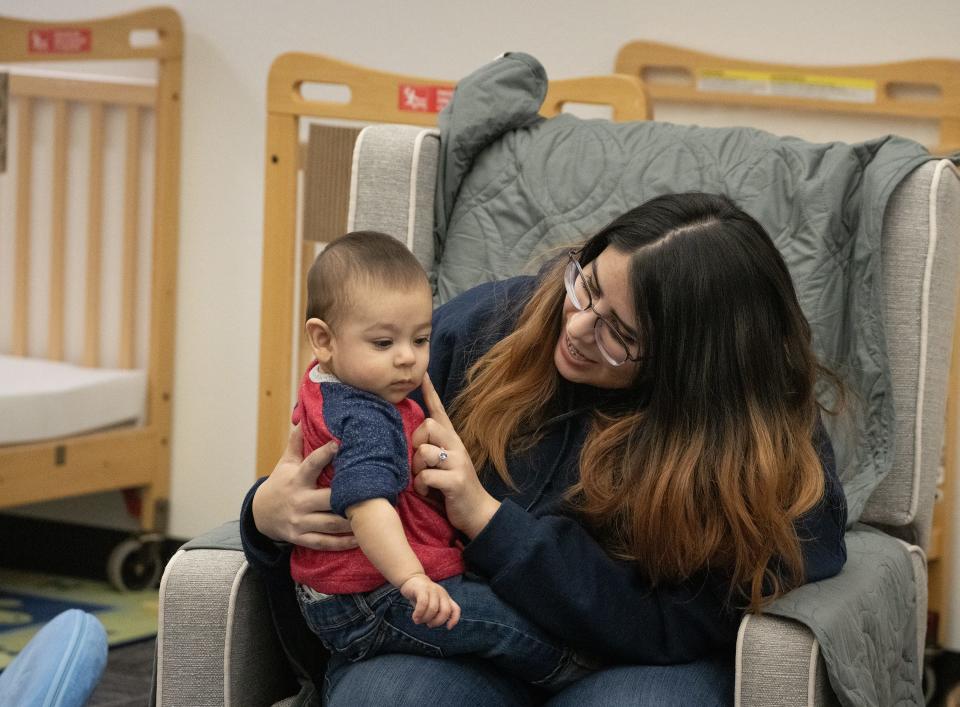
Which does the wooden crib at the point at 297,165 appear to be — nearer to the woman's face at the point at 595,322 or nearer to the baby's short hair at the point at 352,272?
the woman's face at the point at 595,322

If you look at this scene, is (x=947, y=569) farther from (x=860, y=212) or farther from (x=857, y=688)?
(x=857, y=688)

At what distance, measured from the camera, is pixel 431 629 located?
Answer: 1354mm

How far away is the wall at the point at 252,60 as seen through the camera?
8.77ft

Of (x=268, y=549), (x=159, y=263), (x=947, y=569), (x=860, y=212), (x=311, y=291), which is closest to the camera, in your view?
(x=311, y=291)

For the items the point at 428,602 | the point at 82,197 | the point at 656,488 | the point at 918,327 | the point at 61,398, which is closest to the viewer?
the point at 428,602

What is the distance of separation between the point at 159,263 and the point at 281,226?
0.62 m

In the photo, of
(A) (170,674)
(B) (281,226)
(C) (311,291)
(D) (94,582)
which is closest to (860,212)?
(C) (311,291)

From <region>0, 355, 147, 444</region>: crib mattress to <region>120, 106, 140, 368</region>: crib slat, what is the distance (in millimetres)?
84

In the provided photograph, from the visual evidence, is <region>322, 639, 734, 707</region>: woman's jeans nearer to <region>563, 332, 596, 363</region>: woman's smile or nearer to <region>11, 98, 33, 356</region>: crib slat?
<region>563, 332, 596, 363</region>: woman's smile

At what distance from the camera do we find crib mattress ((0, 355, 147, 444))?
2840 mm

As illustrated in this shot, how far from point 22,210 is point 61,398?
1.97 feet

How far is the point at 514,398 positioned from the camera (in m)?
1.53

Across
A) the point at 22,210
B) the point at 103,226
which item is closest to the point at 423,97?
the point at 103,226

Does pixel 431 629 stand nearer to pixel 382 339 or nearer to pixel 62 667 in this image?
pixel 382 339
